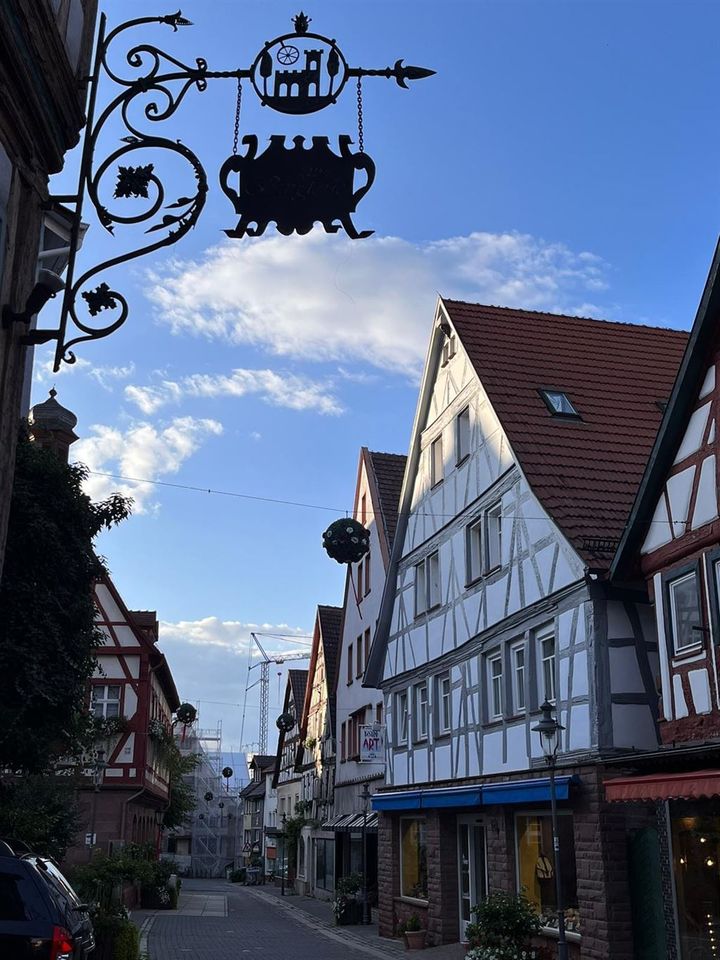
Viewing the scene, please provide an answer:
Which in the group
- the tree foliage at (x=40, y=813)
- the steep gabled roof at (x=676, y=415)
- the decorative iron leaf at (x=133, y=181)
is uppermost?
the steep gabled roof at (x=676, y=415)

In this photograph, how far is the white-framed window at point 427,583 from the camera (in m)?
22.4

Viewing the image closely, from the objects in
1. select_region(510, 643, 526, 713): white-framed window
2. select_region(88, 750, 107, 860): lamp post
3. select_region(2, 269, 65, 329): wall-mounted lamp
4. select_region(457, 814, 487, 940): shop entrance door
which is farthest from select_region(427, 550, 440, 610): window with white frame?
select_region(2, 269, 65, 329): wall-mounted lamp

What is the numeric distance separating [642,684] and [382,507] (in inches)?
638

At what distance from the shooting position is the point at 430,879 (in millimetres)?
21203

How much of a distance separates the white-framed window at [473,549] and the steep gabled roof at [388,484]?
8827mm

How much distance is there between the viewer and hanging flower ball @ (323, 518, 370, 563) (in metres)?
26.4

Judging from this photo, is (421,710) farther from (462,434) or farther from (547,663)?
(547,663)

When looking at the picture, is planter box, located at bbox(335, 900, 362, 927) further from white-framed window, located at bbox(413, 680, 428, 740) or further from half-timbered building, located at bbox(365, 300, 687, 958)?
white-framed window, located at bbox(413, 680, 428, 740)

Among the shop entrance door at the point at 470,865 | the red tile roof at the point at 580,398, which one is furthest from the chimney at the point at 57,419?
the shop entrance door at the point at 470,865

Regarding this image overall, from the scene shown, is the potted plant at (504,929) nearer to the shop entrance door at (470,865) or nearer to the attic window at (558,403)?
the shop entrance door at (470,865)

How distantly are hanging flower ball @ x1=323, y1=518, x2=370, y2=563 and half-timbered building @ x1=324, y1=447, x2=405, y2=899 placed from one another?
221cm

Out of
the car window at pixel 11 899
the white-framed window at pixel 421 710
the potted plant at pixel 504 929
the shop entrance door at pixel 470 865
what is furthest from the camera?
the white-framed window at pixel 421 710

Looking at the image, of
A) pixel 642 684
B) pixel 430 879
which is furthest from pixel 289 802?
pixel 642 684

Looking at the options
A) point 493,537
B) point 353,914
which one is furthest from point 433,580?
point 353,914
